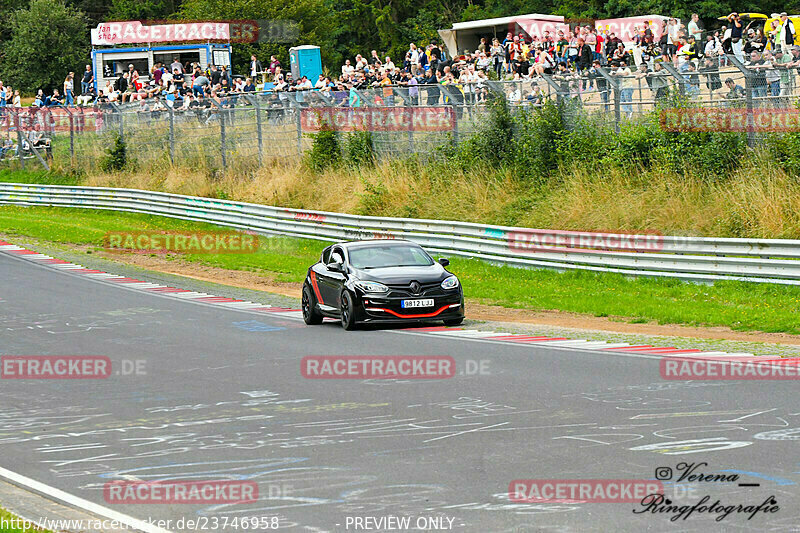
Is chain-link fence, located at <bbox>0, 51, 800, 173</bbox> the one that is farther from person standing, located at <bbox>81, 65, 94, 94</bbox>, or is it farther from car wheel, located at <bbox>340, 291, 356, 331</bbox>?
car wheel, located at <bbox>340, 291, 356, 331</bbox>

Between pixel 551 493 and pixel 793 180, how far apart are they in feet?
Result: 53.8

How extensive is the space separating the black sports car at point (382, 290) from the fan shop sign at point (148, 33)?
1460 inches

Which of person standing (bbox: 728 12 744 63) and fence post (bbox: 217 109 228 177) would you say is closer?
person standing (bbox: 728 12 744 63)

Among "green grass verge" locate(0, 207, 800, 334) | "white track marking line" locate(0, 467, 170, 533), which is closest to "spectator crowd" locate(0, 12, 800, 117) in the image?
"green grass verge" locate(0, 207, 800, 334)

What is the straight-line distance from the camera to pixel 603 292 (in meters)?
21.4

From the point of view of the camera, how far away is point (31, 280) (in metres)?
25.5

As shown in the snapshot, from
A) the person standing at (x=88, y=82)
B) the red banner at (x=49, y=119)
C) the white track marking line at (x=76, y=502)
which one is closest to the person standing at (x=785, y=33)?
the white track marking line at (x=76, y=502)

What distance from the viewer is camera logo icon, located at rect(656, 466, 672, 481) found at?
7871 millimetres

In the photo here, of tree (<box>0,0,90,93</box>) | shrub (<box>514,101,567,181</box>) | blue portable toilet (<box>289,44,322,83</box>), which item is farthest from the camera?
tree (<box>0,0,90,93</box>)

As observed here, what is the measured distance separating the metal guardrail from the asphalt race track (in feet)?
22.2

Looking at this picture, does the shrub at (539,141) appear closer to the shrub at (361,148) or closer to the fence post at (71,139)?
the shrub at (361,148)

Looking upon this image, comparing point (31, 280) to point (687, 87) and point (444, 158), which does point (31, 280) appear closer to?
point (444, 158)

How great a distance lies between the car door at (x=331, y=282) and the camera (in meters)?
18.2

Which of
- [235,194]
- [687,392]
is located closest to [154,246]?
[235,194]
